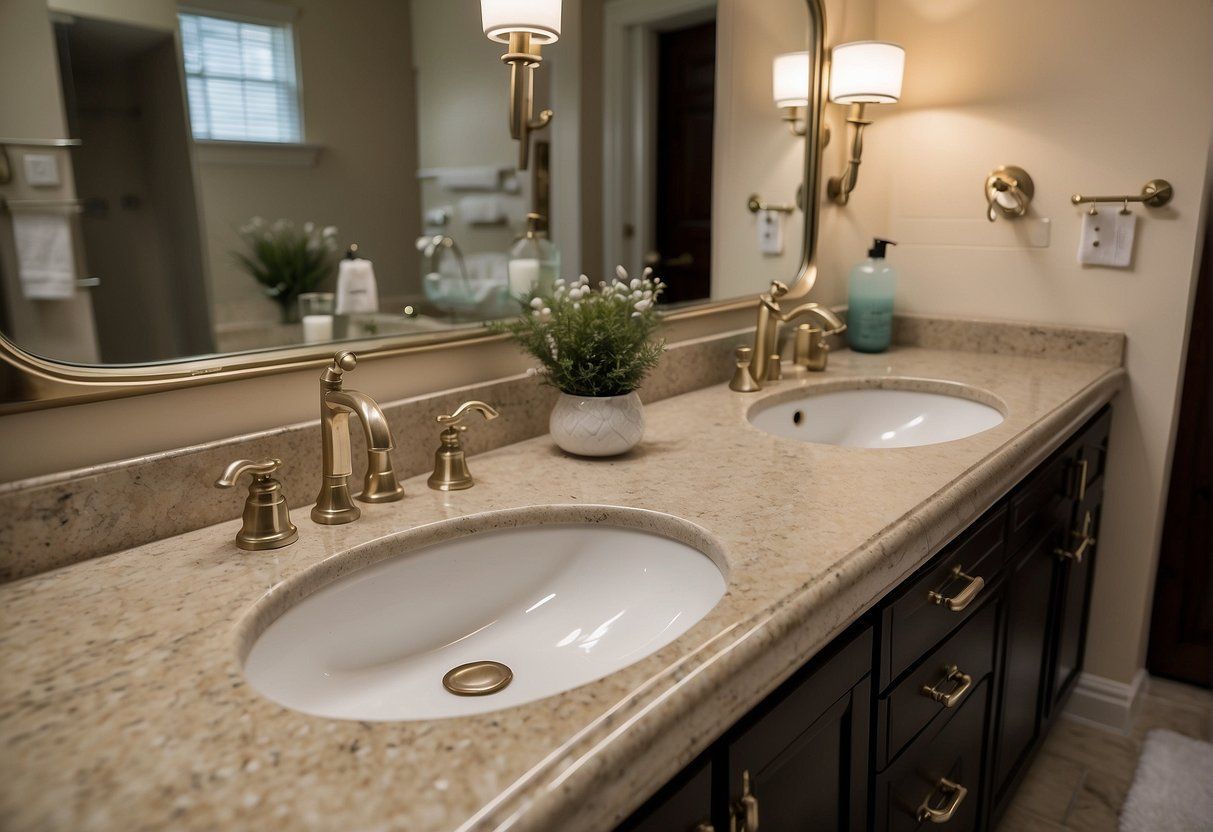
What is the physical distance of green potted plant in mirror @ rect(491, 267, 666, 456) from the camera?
116 cm

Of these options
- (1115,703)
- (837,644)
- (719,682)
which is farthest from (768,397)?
(1115,703)

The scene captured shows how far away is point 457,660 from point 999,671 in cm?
95

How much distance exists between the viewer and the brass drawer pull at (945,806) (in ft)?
3.83

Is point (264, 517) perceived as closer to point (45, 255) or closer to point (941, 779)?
point (45, 255)

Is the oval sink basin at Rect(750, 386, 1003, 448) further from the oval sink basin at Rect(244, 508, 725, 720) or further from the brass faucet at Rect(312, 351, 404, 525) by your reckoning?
the brass faucet at Rect(312, 351, 404, 525)

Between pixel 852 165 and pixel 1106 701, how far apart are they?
1378 mm

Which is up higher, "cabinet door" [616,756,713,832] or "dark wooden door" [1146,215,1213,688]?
"cabinet door" [616,756,713,832]

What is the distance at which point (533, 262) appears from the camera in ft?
4.33

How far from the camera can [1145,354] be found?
6.01ft

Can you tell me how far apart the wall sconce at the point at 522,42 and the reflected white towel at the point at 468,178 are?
0.21 ft

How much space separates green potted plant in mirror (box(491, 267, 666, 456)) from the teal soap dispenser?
936 mm

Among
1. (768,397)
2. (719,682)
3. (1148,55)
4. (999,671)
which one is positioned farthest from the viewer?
(1148,55)

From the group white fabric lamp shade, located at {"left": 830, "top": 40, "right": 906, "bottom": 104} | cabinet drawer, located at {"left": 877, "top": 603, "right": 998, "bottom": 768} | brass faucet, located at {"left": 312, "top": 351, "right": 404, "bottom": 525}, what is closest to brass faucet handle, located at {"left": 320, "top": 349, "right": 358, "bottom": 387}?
brass faucet, located at {"left": 312, "top": 351, "right": 404, "bottom": 525}

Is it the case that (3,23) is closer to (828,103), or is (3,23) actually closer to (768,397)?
(768,397)
